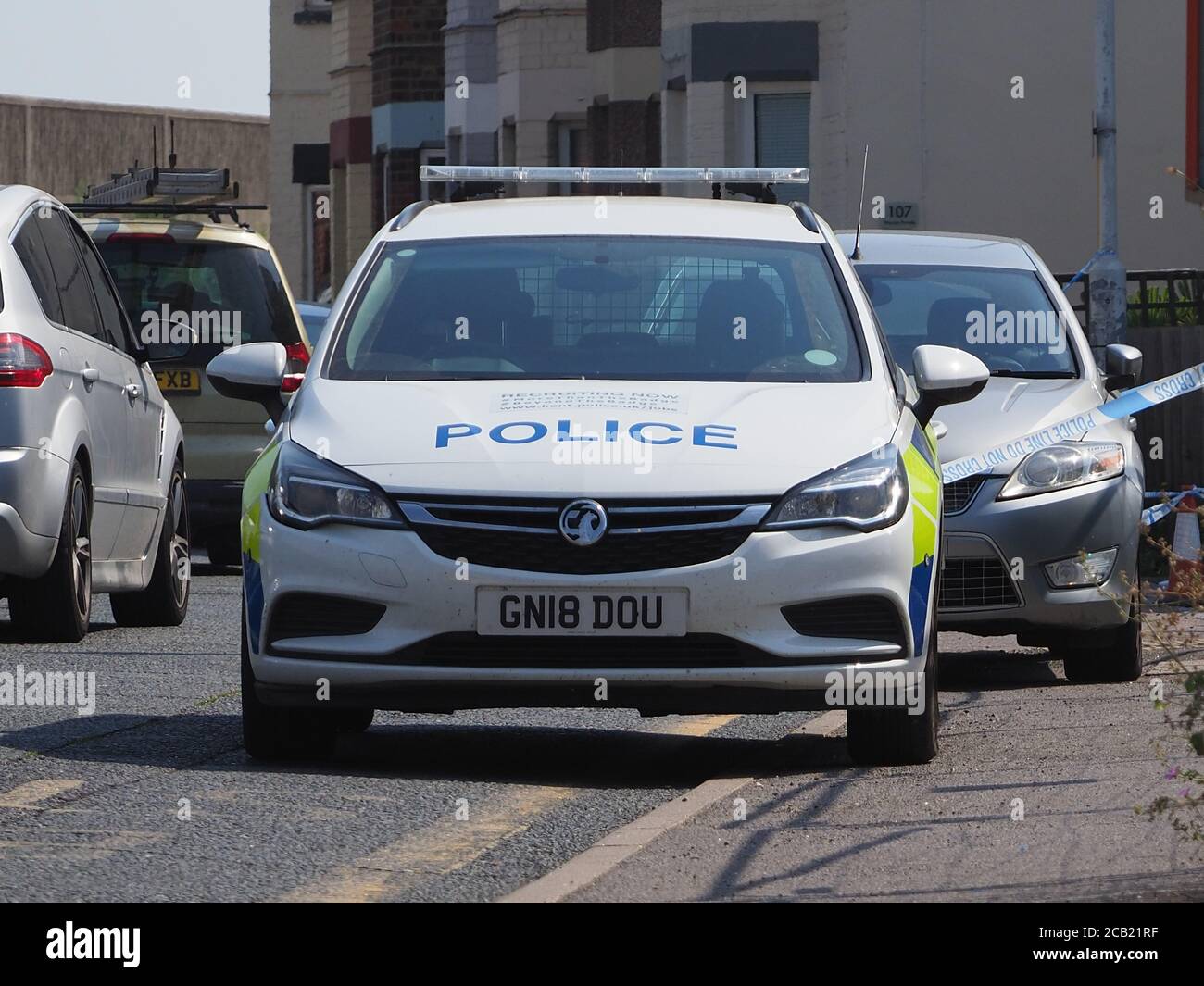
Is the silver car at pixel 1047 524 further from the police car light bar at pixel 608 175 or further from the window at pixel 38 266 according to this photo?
the window at pixel 38 266

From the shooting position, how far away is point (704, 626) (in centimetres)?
786

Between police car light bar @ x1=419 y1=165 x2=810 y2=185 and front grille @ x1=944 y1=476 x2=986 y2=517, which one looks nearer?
police car light bar @ x1=419 y1=165 x2=810 y2=185

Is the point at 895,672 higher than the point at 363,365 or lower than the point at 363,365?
lower

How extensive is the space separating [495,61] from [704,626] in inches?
1340

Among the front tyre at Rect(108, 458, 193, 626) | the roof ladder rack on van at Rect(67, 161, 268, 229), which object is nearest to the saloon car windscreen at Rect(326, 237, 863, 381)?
the front tyre at Rect(108, 458, 193, 626)

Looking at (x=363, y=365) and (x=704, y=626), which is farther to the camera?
(x=363, y=365)

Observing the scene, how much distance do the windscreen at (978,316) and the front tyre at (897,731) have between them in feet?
11.4

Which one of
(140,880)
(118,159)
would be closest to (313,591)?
(140,880)

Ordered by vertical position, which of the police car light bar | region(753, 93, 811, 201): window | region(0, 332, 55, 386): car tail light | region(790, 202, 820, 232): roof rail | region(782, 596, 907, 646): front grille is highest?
region(753, 93, 811, 201): window

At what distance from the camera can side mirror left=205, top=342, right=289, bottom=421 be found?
29.3 feet

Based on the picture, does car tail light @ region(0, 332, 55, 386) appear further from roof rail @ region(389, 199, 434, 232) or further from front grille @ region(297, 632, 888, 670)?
front grille @ region(297, 632, 888, 670)

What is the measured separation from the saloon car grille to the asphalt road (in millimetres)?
685
